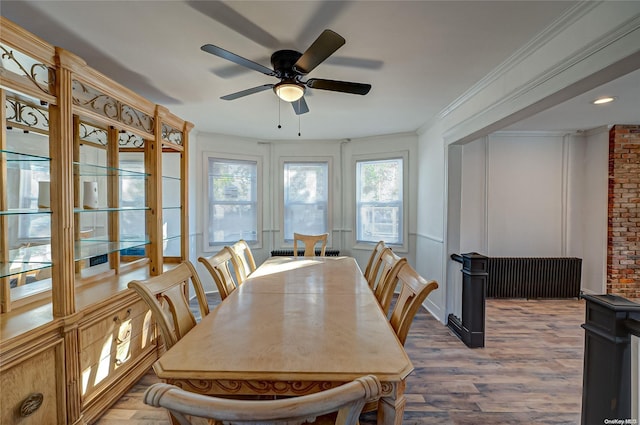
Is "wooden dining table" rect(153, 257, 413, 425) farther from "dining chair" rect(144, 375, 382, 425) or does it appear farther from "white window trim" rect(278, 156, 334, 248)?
"white window trim" rect(278, 156, 334, 248)

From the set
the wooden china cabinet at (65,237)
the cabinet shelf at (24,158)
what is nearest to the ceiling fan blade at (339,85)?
the wooden china cabinet at (65,237)

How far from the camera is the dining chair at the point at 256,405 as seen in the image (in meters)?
0.60

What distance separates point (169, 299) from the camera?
4.63ft

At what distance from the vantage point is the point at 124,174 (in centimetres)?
258

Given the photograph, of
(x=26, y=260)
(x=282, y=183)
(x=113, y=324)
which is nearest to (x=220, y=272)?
(x=113, y=324)

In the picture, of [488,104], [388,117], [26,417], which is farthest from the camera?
[388,117]

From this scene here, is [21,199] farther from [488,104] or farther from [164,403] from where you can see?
[488,104]

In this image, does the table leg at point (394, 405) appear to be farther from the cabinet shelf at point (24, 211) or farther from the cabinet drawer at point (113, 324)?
the cabinet shelf at point (24, 211)

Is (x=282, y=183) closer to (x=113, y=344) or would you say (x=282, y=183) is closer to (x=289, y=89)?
(x=289, y=89)

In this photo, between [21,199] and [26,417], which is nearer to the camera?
[26,417]

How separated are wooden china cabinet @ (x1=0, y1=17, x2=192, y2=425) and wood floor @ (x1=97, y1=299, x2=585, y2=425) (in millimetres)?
422

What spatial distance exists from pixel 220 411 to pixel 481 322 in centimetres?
294

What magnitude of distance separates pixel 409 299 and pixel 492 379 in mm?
1581

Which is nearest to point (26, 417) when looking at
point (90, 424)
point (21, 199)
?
point (90, 424)
